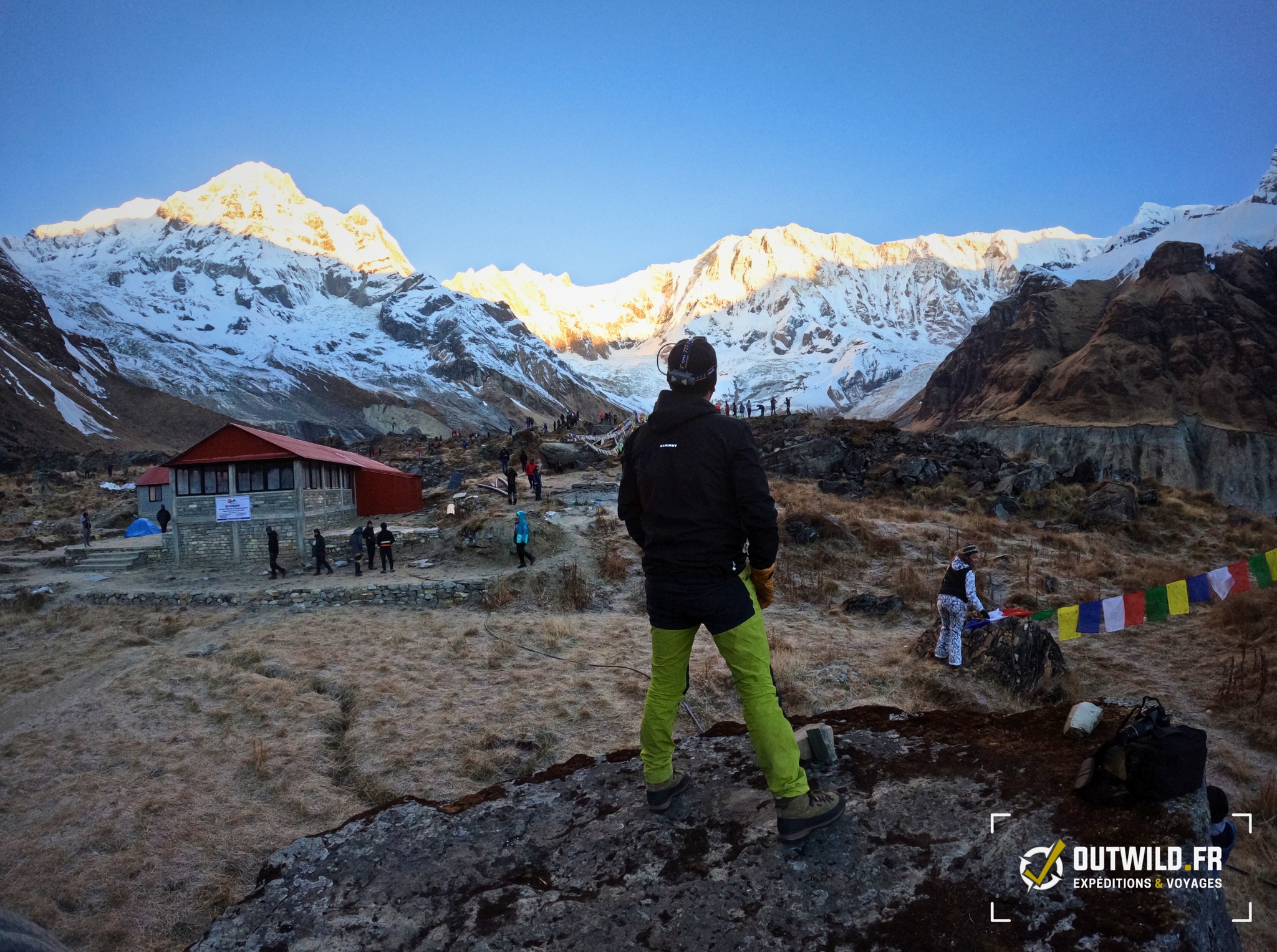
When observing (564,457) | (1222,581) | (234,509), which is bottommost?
(1222,581)

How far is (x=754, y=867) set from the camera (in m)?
3.00

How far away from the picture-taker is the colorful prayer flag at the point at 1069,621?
8.92 metres

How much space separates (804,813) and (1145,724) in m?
1.52

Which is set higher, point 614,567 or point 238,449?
point 238,449

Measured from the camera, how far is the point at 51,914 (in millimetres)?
5086

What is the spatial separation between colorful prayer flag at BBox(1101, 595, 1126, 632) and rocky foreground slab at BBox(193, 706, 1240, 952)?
5.98 meters

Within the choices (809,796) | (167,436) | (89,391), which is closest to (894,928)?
(809,796)

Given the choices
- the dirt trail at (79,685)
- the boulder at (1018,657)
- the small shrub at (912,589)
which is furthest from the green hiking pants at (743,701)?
the small shrub at (912,589)

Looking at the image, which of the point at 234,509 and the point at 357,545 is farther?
the point at 234,509

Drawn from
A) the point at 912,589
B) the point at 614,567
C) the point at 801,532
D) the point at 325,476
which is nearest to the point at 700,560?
the point at 912,589

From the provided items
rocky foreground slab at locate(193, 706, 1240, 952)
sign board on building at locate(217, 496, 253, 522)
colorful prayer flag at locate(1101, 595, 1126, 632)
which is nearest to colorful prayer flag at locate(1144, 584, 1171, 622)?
colorful prayer flag at locate(1101, 595, 1126, 632)

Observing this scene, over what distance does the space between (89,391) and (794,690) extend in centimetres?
10208

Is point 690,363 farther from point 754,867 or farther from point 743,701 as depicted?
point 754,867

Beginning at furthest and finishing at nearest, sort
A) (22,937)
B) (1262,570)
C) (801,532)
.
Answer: (801,532), (1262,570), (22,937)
